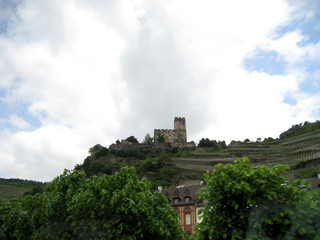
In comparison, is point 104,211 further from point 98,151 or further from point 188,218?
point 98,151

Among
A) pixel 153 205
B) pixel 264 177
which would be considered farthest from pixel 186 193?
pixel 264 177

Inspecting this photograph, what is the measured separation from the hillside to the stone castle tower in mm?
10992

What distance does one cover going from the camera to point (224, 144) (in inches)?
5015

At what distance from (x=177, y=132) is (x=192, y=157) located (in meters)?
37.8

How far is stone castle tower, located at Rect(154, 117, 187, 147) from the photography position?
442ft

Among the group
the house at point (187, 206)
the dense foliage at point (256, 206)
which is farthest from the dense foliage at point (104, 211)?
the house at point (187, 206)

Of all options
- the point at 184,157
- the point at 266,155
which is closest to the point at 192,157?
the point at 184,157

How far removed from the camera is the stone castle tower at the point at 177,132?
135m

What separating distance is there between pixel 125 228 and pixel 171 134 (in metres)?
123

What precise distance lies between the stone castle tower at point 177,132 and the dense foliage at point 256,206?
11715cm

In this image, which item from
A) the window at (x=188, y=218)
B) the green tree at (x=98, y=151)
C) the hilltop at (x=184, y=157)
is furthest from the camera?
the green tree at (x=98, y=151)

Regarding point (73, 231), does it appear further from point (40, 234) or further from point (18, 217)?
point (18, 217)

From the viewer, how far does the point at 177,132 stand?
142375 millimetres

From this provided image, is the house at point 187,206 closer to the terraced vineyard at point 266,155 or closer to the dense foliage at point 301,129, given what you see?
the terraced vineyard at point 266,155
